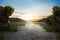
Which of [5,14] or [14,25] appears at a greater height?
[5,14]

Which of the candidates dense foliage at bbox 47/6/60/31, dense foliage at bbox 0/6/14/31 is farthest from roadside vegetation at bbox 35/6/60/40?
dense foliage at bbox 0/6/14/31

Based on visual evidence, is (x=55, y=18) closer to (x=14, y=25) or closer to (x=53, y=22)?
(x=53, y=22)

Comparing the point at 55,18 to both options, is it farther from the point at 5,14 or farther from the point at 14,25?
the point at 5,14

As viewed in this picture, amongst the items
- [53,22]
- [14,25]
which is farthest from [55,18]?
[14,25]

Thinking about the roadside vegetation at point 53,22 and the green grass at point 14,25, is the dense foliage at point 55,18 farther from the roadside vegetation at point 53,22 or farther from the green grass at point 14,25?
the green grass at point 14,25

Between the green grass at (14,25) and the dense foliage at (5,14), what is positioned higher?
the dense foliage at (5,14)

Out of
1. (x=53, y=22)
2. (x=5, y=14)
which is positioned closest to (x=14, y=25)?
(x=5, y=14)

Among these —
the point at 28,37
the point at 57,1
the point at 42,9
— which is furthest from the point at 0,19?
the point at 57,1

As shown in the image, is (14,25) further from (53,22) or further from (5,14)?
(53,22)

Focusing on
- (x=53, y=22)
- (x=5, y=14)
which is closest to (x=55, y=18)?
(x=53, y=22)

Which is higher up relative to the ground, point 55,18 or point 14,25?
point 55,18

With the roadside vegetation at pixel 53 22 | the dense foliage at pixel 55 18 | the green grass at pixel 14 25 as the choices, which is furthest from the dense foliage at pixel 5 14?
the dense foliage at pixel 55 18

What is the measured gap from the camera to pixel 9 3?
2205mm

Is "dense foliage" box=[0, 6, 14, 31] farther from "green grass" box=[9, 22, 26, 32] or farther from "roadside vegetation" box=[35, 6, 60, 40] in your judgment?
"roadside vegetation" box=[35, 6, 60, 40]
